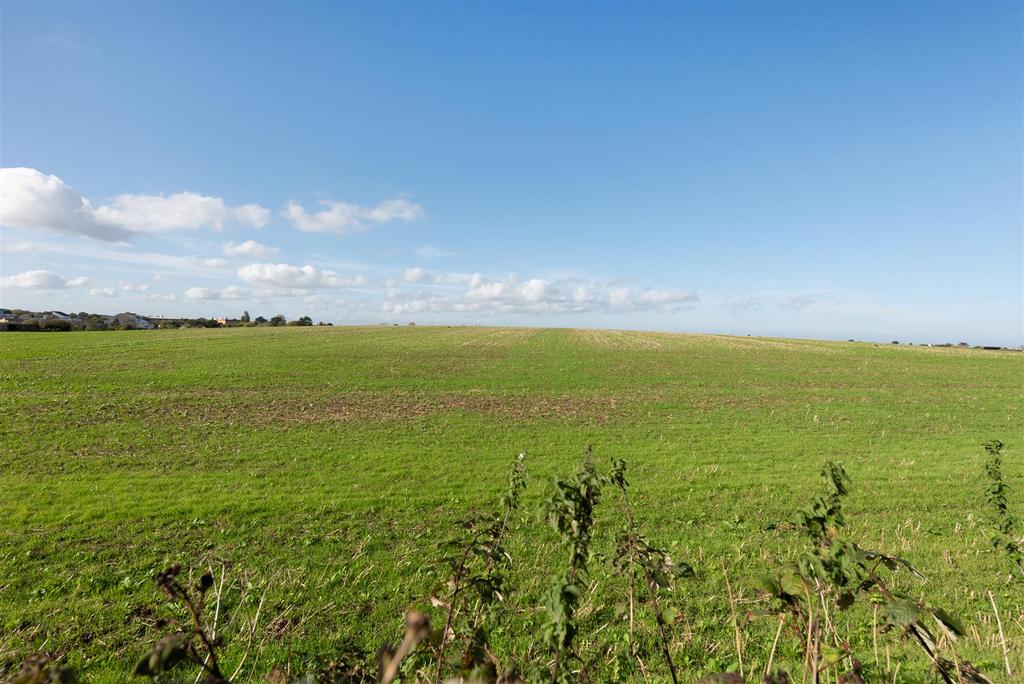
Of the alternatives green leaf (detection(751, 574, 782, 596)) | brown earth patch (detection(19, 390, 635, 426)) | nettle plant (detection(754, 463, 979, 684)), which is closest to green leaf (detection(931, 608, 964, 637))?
nettle plant (detection(754, 463, 979, 684))

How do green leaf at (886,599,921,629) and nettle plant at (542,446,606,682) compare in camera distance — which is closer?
green leaf at (886,599,921,629)

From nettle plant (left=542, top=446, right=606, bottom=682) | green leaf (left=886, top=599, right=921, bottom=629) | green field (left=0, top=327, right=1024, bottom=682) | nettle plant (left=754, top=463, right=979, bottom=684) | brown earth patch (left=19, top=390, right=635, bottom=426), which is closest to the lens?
green leaf (left=886, top=599, right=921, bottom=629)

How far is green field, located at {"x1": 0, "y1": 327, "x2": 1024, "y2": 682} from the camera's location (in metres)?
5.68

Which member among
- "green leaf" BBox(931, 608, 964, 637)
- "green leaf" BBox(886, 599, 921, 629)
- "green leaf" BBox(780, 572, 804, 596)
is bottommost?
"green leaf" BBox(780, 572, 804, 596)

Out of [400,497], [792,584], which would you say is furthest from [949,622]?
[400,497]

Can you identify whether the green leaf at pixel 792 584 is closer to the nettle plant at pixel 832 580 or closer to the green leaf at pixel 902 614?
the nettle plant at pixel 832 580

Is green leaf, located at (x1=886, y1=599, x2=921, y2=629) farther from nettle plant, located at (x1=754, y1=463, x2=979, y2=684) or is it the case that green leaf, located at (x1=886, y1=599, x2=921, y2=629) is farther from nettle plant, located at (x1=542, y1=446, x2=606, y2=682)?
nettle plant, located at (x1=542, y1=446, x2=606, y2=682)

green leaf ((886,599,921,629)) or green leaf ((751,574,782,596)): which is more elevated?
green leaf ((886,599,921,629))

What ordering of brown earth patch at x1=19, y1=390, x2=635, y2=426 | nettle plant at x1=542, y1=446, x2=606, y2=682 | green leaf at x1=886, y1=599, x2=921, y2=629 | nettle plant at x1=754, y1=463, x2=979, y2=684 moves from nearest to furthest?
green leaf at x1=886, y1=599, x2=921, y2=629, nettle plant at x1=754, y1=463, x2=979, y2=684, nettle plant at x1=542, y1=446, x2=606, y2=682, brown earth patch at x1=19, y1=390, x2=635, y2=426

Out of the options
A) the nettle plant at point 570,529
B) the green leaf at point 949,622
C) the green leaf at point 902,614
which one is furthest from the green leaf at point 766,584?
the nettle plant at point 570,529

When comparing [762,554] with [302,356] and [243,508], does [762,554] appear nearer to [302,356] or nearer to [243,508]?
[243,508]

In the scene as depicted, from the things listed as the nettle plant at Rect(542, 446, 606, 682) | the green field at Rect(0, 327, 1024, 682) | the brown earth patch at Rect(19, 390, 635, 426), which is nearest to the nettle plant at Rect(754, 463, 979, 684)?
the green field at Rect(0, 327, 1024, 682)

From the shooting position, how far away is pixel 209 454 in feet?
45.9

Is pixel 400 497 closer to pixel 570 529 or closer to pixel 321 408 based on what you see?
pixel 570 529
